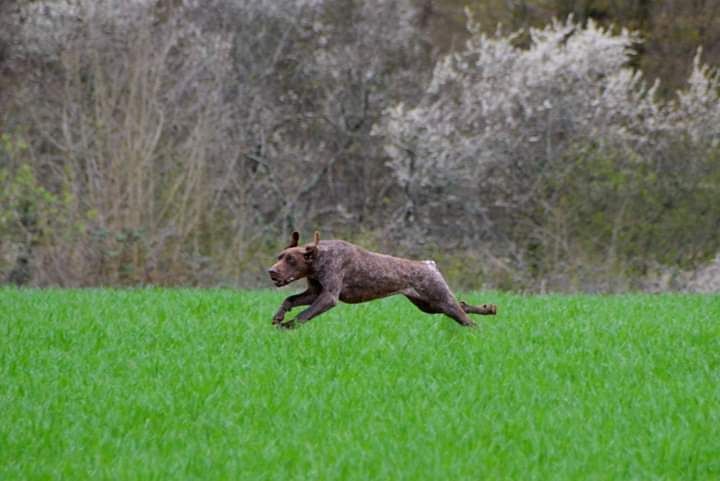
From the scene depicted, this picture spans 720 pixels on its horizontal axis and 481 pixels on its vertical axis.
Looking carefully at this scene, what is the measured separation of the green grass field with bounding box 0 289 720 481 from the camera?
20.9 feet

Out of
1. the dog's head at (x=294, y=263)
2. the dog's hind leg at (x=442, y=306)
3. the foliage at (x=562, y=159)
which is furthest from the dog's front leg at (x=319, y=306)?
the foliage at (x=562, y=159)

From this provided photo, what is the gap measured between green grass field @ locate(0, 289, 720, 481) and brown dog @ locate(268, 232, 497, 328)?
11.3 inches

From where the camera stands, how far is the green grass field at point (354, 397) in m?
6.38

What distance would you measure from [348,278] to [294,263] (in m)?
0.53

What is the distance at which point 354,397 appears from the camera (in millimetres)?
7867

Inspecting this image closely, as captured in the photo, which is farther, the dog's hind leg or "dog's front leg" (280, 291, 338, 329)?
the dog's hind leg

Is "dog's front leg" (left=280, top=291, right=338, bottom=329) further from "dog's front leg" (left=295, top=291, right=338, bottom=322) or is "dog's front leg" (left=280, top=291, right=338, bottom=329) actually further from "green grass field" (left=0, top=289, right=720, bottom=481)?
"green grass field" (left=0, top=289, right=720, bottom=481)

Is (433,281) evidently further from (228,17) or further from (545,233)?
(228,17)

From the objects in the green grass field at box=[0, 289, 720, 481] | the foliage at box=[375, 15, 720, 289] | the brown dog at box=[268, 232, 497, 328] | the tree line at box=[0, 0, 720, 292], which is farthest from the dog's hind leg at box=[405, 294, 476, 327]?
the foliage at box=[375, 15, 720, 289]

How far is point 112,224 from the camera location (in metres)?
19.2

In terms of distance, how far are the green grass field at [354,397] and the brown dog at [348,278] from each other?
287mm

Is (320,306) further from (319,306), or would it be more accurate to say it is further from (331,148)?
(331,148)

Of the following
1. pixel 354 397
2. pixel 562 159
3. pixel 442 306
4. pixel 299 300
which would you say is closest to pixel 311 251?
pixel 299 300

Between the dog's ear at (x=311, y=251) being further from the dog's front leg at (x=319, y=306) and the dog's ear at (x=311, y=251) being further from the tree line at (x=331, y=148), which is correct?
the tree line at (x=331, y=148)
